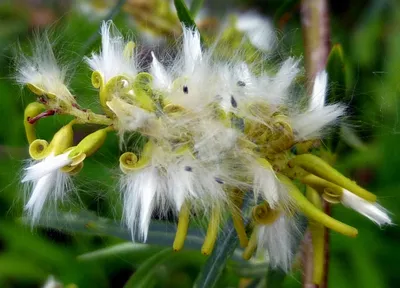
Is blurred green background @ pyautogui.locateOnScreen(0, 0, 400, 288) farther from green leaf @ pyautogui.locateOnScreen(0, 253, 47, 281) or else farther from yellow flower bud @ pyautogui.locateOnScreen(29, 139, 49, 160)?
yellow flower bud @ pyautogui.locateOnScreen(29, 139, 49, 160)

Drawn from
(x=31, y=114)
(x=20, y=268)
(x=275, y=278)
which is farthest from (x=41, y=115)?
(x=20, y=268)

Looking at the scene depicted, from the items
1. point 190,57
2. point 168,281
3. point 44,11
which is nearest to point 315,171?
point 190,57

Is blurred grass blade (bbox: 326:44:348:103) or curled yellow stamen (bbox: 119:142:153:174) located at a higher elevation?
blurred grass blade (bbox: 326:44:348:103)

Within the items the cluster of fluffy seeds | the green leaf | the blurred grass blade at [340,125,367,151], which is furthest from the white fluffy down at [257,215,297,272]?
the green leaf

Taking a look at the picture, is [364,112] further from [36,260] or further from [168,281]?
[36,260]

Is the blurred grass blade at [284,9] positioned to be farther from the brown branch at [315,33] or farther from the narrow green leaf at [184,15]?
the narrow green leaf at [184,15]
